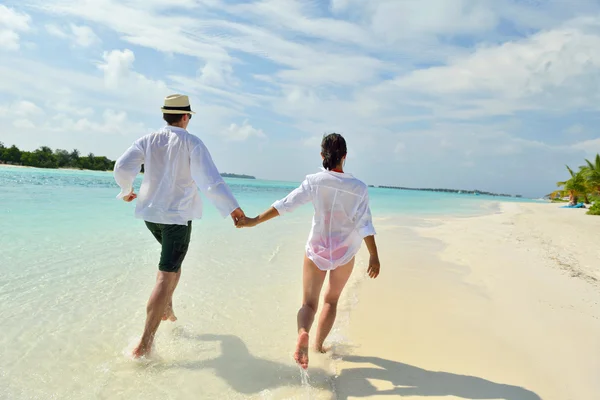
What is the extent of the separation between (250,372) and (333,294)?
0.96 metres

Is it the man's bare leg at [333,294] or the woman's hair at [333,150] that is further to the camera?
the man's bare leg at [333,294]

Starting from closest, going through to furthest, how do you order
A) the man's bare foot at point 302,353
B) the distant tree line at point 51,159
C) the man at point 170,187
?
the man's bare foot at point 302,353
the man at point 170,187
the distant tree line at point 51,159

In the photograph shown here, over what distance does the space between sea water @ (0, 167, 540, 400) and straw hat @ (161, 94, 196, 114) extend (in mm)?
2178

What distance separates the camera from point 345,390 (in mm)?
2996

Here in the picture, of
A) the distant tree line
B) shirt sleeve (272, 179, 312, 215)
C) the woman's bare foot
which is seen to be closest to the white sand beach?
the woman's bare foot

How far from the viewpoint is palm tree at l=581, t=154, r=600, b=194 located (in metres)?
36.5

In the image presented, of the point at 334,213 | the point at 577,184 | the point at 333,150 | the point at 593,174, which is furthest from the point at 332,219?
the point at 577,184

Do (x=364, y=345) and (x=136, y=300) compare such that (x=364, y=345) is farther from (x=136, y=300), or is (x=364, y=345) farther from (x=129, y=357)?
(x=136, y=300)

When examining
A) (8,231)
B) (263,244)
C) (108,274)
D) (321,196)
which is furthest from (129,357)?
(8,231)

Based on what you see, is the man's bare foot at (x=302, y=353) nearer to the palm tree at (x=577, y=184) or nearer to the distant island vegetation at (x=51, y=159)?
the palm tree at (x=577, y=184)

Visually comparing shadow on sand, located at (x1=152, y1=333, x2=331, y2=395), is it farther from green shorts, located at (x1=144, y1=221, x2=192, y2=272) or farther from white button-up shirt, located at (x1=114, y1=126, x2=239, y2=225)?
white button-up shirt, located at (x1=114, y1=126, x2=239, y2=225)

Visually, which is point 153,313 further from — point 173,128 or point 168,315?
point 173,128

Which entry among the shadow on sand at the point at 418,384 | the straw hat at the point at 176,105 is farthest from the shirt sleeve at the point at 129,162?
the shadow on sand at the point at 418,384

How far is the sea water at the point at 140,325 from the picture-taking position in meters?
2.98
